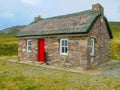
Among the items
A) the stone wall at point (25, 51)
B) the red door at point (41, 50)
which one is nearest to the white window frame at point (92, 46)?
the red door at point (41, 50)

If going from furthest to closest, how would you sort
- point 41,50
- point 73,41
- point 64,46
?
point 41,50
point 64,46
point 73,41

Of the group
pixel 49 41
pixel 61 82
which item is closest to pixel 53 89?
pixel 61 82

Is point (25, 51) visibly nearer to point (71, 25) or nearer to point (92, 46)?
point (71, 25)

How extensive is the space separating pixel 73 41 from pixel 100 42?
3.93 m

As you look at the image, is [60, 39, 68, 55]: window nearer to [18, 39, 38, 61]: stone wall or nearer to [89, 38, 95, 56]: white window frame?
→ [89, 38, 95, 56]: white window frame

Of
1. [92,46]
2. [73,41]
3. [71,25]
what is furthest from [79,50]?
[71,25]

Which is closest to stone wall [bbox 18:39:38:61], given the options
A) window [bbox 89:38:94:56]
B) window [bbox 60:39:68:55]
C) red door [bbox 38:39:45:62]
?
red door [bbox 38:39:45:62]

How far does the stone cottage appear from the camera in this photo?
62.6 feet

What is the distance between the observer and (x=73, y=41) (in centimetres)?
1972

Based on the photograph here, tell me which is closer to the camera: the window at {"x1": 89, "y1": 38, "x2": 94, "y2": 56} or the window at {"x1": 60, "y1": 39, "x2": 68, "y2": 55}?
the window at {"x1": 89, "y1": 38, "x2": 94, "y2": 56}

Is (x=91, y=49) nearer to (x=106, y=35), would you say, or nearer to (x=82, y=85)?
(x=106, y=35)

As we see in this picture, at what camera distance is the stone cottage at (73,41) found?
19094 mm

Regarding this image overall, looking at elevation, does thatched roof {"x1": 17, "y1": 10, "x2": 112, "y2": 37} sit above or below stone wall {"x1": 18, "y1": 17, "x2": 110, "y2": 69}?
above

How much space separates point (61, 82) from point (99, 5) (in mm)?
12032
